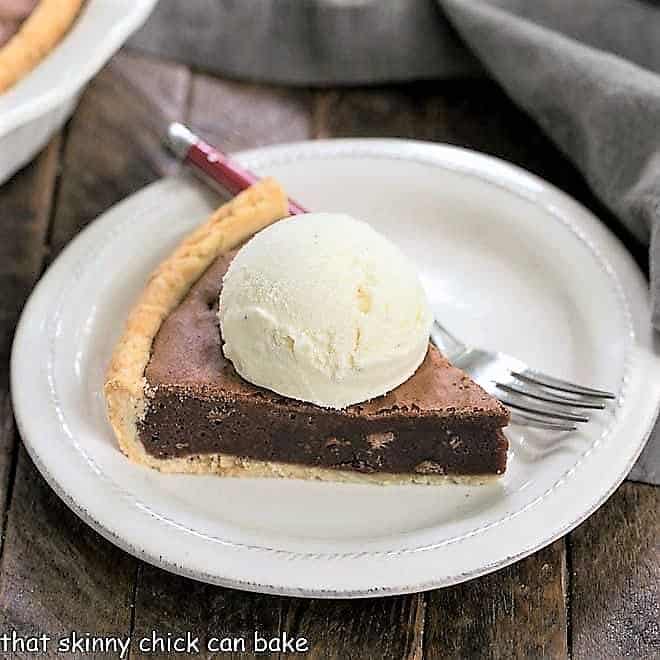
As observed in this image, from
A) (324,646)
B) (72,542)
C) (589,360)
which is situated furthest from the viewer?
(589,360)

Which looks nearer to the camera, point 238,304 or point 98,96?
point 238,304

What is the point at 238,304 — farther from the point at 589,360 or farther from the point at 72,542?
the point at 589,360

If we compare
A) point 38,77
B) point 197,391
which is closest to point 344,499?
point 197,391

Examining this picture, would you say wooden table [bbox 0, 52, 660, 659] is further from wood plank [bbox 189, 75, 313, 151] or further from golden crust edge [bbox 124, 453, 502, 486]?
wood plank [bbox 189, 75, 313, 151]

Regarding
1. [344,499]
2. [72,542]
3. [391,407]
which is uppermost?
[391,407]

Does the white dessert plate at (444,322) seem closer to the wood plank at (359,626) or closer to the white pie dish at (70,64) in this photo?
the wood plank at (359,626)

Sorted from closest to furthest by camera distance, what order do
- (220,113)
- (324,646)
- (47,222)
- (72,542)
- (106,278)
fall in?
(324,646), (72,542), (106,278), (47,222), (220,113)
